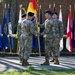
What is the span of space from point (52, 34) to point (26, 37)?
0.87 meters

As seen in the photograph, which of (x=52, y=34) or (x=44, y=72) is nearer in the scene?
(x=44, y=72)

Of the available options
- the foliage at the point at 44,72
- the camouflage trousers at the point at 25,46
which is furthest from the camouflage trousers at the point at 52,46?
the foliage at the point at 44,72

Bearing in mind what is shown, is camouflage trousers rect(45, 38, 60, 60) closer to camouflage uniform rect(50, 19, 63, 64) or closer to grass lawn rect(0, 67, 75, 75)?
camouflage uniform rect(50, 19, 63, 64)

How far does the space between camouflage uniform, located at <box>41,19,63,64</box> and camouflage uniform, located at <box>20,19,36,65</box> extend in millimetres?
505

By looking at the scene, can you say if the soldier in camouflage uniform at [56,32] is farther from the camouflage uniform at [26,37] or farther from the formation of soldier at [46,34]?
the camouflage uniform at [26,37]

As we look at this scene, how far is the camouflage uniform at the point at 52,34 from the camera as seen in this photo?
9.66m

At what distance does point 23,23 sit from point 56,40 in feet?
4.06

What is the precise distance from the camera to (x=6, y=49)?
13.2m

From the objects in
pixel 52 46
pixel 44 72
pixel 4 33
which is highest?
pixel 4 33

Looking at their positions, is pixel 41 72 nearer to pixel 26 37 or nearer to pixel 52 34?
pixel 26 37

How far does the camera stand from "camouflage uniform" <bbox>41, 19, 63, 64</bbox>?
9.66 metres

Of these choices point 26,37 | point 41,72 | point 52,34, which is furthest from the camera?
point 52,34

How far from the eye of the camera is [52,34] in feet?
31.9

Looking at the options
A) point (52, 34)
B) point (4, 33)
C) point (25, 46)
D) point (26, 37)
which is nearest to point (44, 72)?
point (25, 46)
